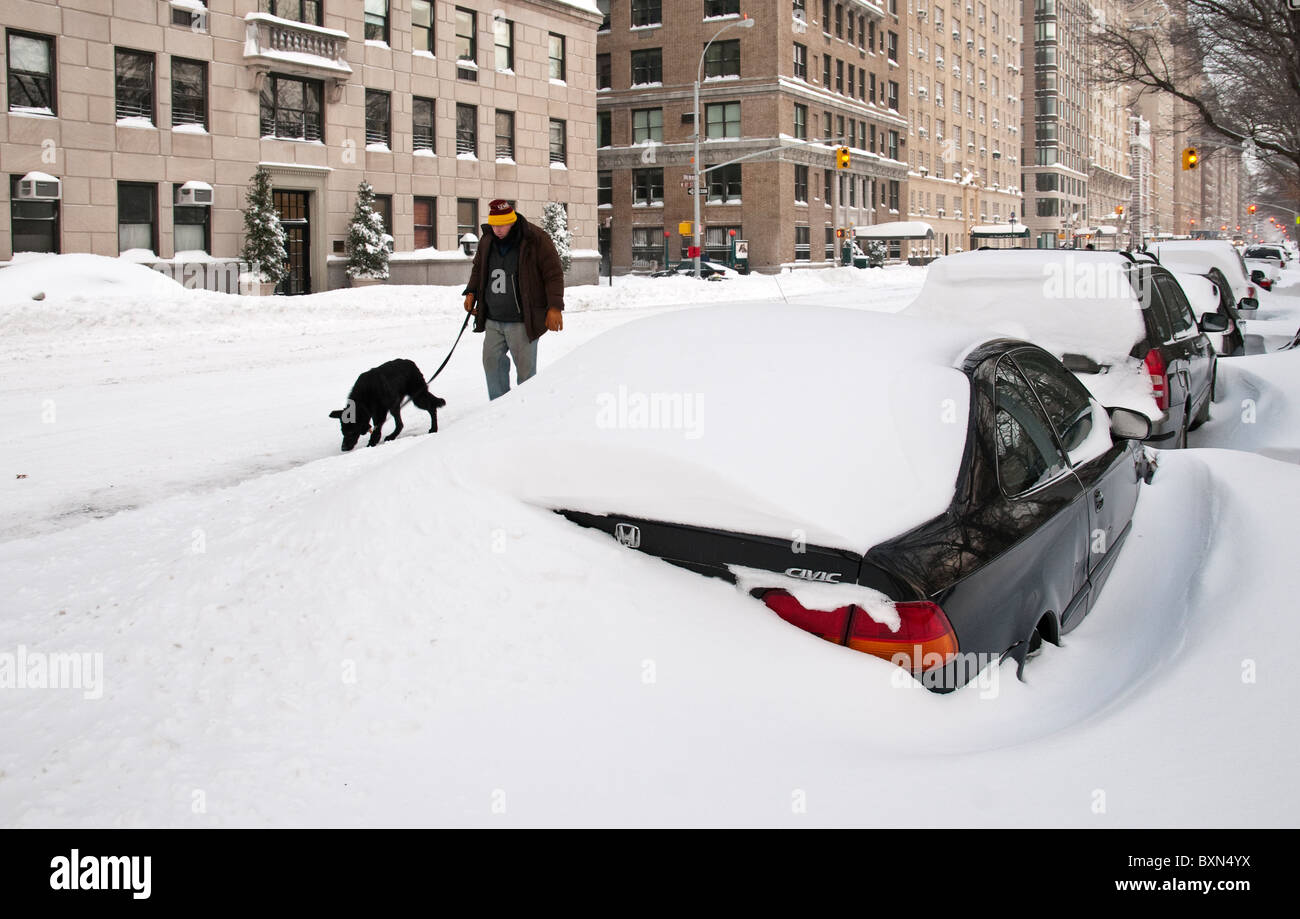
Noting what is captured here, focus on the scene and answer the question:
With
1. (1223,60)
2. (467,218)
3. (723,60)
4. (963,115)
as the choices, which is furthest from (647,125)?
(963,115)

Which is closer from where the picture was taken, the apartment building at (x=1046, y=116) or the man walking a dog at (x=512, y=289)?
the man walking a dog at (x=512, y=289)

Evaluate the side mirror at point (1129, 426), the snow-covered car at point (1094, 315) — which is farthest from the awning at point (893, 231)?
the side mirror at point (1129, 426)

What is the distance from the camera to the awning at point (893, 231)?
7119cm

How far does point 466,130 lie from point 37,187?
50.9 feet

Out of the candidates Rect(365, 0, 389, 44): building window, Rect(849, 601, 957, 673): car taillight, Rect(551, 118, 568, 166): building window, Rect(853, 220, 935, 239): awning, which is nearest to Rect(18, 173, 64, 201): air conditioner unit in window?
Rect(365, 0, 389, 44): building window

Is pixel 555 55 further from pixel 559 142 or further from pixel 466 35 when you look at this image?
pixel 466 35

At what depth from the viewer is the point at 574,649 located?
3.48 meters

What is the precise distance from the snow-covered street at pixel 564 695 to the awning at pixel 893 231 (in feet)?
224

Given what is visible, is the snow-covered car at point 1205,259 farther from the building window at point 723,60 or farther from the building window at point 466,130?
the building window at point 723,60

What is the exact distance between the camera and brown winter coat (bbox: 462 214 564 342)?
31.7ft

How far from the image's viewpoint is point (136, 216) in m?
27.5

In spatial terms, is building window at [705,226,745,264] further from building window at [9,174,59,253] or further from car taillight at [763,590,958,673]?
car taillight at [763,590,958,673]

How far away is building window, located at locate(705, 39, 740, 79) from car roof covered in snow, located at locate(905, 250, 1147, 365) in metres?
56.9

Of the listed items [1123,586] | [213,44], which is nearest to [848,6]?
[213,44]
